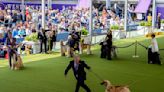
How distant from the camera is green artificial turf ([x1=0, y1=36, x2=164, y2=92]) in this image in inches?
481

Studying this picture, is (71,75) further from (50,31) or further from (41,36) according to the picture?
(50,31)

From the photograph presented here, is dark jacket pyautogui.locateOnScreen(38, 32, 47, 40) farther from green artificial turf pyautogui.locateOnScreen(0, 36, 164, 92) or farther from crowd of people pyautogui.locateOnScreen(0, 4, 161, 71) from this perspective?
green artificial turf pyautogui.locateOnScreen(0, 36, 164, 92)

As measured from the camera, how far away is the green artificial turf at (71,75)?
40.1 feet

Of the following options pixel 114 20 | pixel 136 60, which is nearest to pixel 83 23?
pixel 114 20

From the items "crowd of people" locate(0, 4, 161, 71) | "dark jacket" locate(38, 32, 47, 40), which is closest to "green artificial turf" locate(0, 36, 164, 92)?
"crowd of people" locate(0, 4, 161, 71)

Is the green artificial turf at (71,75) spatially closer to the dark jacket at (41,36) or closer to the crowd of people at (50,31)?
the crowd of people at (50,31)

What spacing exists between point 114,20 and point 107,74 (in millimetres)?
17414

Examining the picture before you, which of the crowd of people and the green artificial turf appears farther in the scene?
the crowd of people

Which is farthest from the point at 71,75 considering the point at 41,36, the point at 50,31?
the point at 50,31

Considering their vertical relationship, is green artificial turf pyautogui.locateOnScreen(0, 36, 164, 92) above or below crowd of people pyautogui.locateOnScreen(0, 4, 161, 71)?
below

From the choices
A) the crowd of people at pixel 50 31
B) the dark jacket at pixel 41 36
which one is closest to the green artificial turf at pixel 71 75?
the crowd of people at pixel 50 31

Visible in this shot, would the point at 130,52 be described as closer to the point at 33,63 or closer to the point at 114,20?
the point at 33,63

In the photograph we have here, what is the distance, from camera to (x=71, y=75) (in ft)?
46.5

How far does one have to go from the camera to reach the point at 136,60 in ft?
58.9
